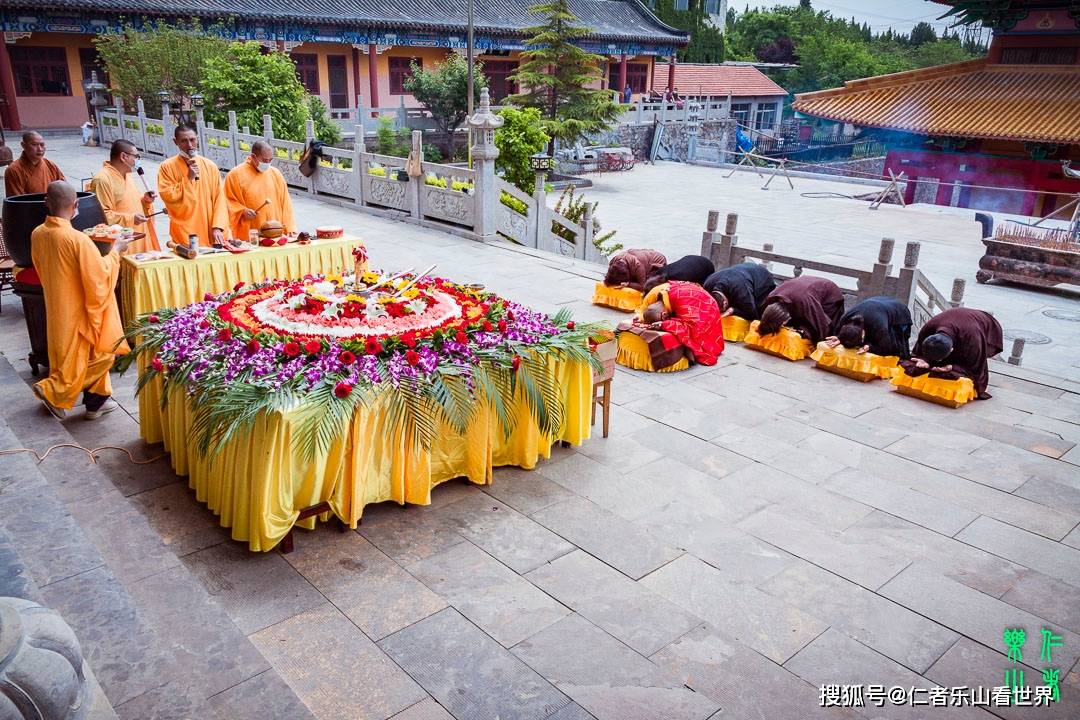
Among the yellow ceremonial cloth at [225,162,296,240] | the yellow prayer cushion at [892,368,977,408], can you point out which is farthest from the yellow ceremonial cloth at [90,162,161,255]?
the yellow prayer cushion at [892,368,977,408]

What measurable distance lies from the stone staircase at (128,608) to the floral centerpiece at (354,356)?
1.95 ft

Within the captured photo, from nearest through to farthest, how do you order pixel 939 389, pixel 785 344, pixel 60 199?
pixel 60 199, pixel 939 389, pixel 785 344

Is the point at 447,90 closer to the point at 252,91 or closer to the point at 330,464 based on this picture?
the point at 252,91

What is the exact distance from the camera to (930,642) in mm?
3400

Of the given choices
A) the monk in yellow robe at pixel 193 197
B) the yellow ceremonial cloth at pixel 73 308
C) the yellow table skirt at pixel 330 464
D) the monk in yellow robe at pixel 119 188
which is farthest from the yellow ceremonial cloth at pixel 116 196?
the yellow table skirt at pixel 330 464

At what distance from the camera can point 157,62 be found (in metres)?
19.8

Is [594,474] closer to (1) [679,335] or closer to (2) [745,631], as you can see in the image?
(2) [745,631]

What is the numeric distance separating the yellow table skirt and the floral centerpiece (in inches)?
3.6

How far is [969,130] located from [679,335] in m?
17.0

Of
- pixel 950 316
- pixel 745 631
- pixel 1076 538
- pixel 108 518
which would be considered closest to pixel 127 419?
pixel 108 518

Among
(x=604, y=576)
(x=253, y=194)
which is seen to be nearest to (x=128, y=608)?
(x=604, y=576)

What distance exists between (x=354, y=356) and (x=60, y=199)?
2.18 metres

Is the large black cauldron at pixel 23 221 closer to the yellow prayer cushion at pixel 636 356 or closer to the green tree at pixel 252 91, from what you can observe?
the yellow prayer cushion at pixel 636 356

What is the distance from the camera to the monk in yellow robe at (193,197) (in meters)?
6.88
